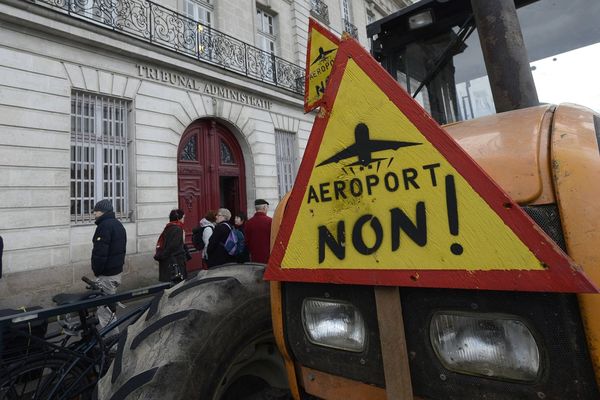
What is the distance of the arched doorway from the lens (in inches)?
408

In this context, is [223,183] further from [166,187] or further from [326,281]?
[326,281]

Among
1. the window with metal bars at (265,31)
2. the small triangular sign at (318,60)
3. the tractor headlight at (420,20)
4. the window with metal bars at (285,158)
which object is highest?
the window with metal bars at (265,31)

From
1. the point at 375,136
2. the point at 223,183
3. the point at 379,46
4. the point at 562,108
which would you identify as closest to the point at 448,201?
the point at 375,136

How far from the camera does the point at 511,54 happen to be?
1.86 m

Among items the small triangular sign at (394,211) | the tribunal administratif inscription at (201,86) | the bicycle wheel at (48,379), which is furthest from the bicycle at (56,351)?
the tribunal administratif inscription at (201,86)

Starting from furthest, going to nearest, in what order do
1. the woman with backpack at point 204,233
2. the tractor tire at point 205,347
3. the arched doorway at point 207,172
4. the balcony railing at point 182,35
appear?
the arched doorway at point 207,172, the balcony railing at point 182,35, the woman with backpack at point 204,233, the tractor tire at point 205,347

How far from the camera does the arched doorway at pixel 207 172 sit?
10.4 meters

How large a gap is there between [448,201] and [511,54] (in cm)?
132

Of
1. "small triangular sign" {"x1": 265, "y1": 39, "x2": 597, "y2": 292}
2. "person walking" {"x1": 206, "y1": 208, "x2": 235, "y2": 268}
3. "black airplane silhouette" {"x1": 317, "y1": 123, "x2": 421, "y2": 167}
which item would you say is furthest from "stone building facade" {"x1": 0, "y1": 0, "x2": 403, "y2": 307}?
"black airplane silhouette" {"x1": 317, "y1": 123, "x2": 421, "y2": 167}

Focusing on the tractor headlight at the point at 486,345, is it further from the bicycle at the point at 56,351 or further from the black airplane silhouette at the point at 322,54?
the bicycle at the point at 56,351

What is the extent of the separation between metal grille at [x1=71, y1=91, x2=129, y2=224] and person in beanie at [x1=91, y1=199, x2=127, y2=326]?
10.5 ft

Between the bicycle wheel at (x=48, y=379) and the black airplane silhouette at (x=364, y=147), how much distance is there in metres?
3.04

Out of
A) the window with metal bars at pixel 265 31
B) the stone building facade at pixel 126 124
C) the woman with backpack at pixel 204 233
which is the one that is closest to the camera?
the woman with backpack at pixel 204 233

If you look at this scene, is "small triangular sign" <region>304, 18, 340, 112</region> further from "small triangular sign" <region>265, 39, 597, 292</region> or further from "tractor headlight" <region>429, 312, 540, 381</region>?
"tractor headlight" <region>429, 312, 540, 381</region>
